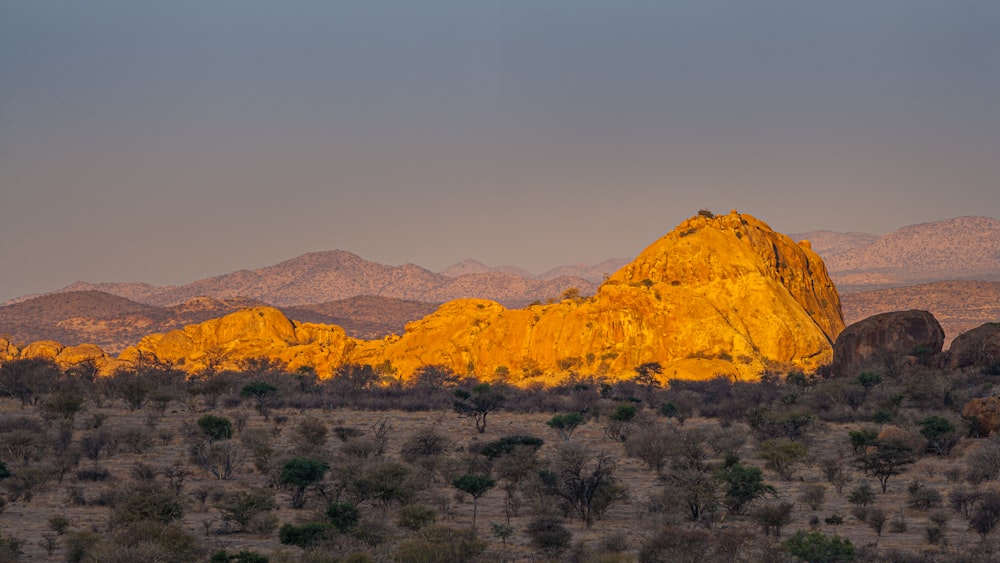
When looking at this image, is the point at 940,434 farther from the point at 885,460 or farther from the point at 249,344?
the point at 249,344

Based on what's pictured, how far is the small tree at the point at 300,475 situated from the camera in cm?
3325

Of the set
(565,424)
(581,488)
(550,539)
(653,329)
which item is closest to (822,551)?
(550,539)

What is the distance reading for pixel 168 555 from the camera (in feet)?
71.9

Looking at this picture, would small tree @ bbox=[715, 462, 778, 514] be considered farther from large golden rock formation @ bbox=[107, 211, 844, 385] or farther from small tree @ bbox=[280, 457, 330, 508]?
large golden rock formation @ bbox=[107, 211, 844, 385]

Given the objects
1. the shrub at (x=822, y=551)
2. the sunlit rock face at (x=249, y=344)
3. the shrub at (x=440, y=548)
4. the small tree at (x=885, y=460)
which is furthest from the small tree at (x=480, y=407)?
the sunlit rock face at (x=249, y=344)

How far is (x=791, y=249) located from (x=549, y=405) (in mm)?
66963

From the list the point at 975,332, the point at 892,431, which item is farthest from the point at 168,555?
the point at 975,332

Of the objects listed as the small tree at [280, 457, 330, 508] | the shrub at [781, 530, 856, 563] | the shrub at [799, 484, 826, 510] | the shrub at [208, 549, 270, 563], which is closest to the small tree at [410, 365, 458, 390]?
the small tree at [280, 457, 330, 508]

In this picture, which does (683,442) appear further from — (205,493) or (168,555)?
(168,555)

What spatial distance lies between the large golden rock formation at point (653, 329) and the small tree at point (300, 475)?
62.3 metres

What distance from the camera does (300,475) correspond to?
3328 cm

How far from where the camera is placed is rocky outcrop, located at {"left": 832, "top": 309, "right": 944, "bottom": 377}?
8088 cm

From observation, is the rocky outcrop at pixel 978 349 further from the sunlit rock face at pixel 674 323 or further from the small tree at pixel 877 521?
the small tree at pixel 877 521

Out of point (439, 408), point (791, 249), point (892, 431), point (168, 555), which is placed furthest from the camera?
point (791, 249)
